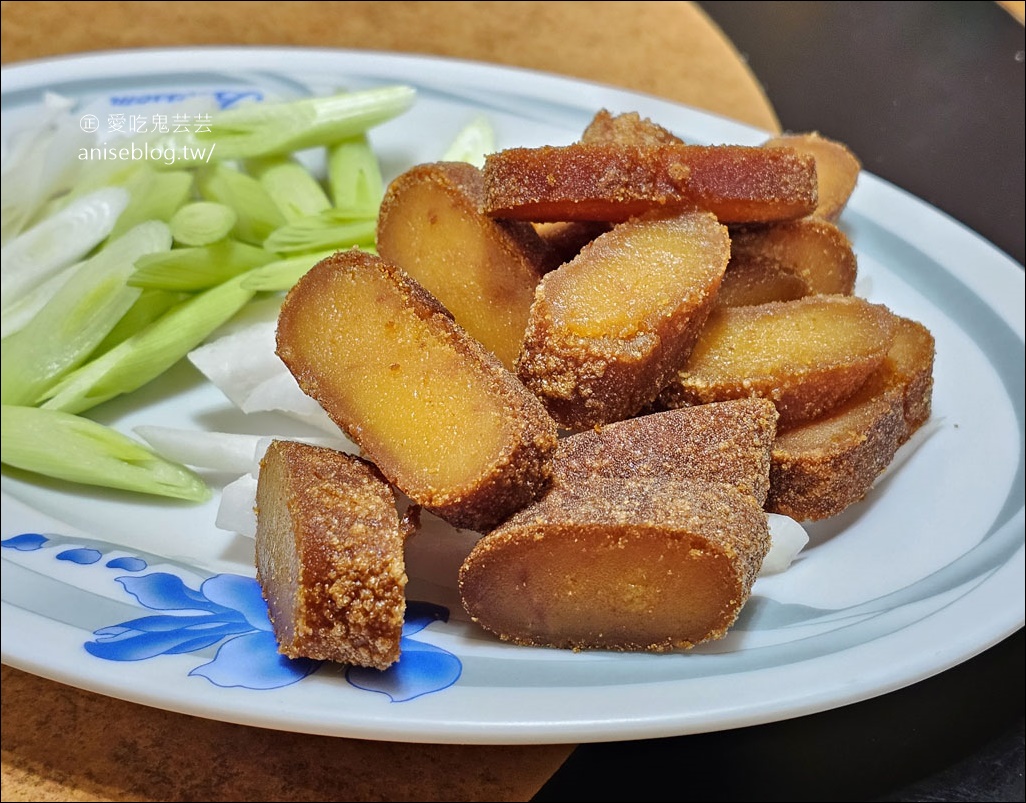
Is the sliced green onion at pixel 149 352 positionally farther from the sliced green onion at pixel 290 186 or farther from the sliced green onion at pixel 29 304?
the sliced green onion at pixel 290 186

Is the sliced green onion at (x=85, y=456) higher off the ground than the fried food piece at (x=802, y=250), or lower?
lower

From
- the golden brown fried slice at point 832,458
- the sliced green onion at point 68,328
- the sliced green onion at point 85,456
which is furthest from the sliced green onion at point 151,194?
the golden brown fried slice at point 832,458

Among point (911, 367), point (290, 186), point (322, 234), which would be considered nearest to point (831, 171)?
point (911, 367)

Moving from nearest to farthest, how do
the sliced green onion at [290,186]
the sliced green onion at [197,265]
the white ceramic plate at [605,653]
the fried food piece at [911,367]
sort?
the white ceramic plate at [605,653] → the fried food piece at [911,367] → the sliced green onion at [197,265] → the sliced green onion at [290,186]

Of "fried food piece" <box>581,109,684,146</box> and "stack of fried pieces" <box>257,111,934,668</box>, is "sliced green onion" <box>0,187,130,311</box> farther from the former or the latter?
"fried food piece" <box>581,109,684,146</box>

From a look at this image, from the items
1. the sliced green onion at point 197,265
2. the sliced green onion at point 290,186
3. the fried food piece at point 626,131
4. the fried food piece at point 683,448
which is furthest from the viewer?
the sliced green onion at point 290,186

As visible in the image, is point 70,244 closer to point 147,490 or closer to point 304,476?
point 147,490

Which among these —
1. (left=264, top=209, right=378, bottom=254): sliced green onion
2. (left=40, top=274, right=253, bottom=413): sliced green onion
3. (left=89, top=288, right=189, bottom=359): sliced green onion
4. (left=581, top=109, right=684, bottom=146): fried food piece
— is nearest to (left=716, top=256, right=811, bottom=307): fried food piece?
(left=581, top=109, right=684, bottom=146): fried food piece
